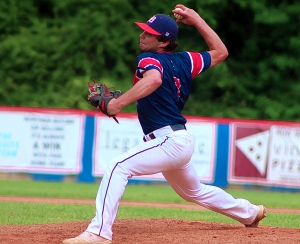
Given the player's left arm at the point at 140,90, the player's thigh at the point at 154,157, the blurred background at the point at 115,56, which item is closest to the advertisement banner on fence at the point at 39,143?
the blurred background at the point at 115,56

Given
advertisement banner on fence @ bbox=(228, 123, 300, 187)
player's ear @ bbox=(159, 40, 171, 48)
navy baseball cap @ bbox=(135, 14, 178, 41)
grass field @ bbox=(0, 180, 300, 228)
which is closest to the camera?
navy baseball cap @ bbox=(135, 14, 178, 41)

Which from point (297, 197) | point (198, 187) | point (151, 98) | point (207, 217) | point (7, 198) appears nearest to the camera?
point (151, 98)

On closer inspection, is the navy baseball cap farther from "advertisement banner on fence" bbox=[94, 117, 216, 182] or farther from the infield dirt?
"advertisement banner on fence" bbox=[94, 117, 216, 182]

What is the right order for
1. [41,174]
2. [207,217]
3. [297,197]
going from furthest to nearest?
[41,174] → [297,197] → [207,217]

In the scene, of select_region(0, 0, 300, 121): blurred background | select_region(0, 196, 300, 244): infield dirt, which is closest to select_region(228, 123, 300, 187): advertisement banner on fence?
select_region(0, 0, 300, 121): blurred background

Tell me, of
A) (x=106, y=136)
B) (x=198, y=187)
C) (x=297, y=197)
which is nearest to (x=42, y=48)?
(x=106, y=136)

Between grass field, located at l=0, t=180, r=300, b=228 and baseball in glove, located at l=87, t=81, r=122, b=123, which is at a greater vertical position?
baseball in glove, located at l=87, t=81, r=122, b=123

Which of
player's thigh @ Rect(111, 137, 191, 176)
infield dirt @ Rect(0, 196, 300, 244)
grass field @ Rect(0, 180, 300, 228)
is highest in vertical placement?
player's thigh @ Rect(111, 137, 191, 176)

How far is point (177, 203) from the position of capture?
38.4ft

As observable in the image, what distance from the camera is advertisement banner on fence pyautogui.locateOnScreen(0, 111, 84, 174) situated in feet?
47.5

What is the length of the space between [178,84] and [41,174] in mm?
Answer: 9052

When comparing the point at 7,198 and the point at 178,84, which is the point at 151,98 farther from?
the point at 7,198

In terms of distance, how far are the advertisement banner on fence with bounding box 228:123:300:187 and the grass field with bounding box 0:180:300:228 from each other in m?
0.35

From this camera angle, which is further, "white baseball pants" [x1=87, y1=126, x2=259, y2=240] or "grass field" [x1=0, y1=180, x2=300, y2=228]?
"grass field" [x1=0, y1=180, x2=300, y2=228]
